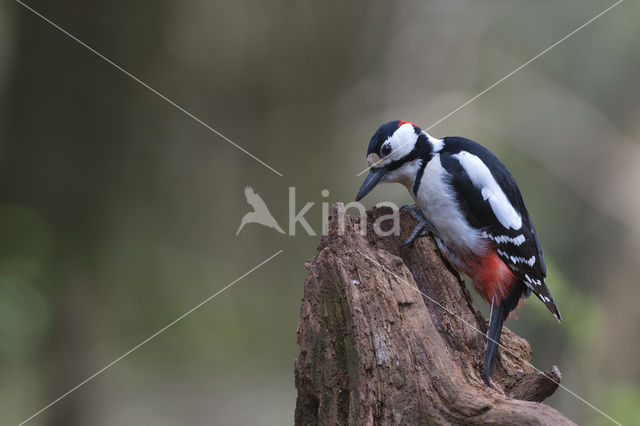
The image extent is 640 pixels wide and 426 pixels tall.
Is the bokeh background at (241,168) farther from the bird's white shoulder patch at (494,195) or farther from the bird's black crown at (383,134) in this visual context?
the bird's black crown at (383,134)

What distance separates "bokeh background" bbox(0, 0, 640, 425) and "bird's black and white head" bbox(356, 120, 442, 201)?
1.40 m

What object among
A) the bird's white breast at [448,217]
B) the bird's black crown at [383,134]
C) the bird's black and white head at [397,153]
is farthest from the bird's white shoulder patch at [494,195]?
the bird's black crown at [383,134]

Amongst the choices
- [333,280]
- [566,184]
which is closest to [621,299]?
[566,184]

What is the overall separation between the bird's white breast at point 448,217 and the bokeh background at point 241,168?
1.27m

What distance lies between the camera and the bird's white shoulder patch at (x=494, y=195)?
2.38 m

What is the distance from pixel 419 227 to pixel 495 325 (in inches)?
19.1

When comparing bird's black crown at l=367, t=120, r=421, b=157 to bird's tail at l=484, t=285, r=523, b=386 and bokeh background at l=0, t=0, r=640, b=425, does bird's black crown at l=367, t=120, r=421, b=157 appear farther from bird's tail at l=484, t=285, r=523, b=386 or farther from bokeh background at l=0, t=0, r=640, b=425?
bokeh background at l=0, t=0, r=640, b=425

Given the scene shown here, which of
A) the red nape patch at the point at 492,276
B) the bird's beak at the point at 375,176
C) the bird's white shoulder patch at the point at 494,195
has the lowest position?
the red nape patch at the point at 492,276

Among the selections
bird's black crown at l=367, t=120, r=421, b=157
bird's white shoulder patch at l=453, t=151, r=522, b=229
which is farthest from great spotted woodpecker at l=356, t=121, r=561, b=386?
bird's black crown at l=367, t=120, r=421, b=157

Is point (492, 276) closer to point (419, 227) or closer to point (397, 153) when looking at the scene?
point (419, 227)

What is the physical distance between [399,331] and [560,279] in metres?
2.03

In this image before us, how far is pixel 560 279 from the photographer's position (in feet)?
11.2

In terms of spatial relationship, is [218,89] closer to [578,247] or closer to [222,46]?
[222,46]

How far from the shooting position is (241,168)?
5781mm
